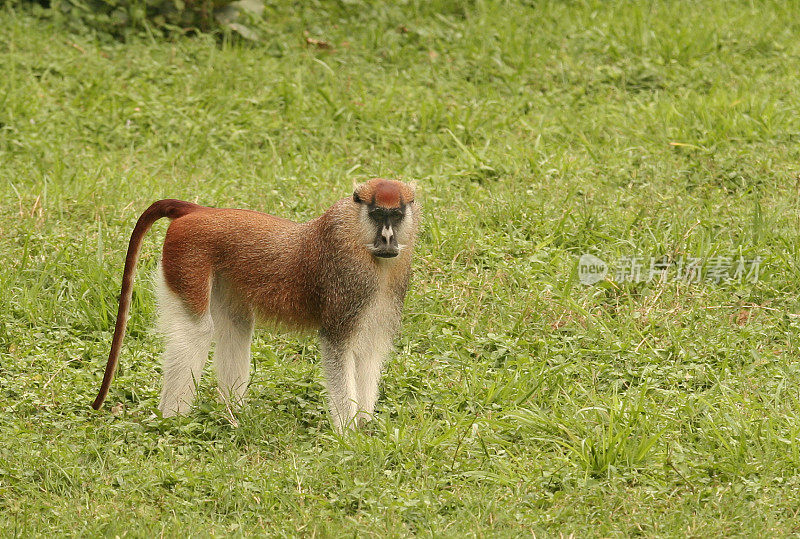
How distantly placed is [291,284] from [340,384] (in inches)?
19.9

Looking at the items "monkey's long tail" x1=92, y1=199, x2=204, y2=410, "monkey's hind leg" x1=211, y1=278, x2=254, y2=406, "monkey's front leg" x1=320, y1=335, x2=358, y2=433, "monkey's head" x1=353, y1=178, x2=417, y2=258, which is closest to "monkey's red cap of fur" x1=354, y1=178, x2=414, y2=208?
"monkey's head" x1=353, y1=178, x2=417, y2=258

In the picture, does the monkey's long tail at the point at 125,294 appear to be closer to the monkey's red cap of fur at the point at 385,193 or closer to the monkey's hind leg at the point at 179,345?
the monkey's hind leg at the point at 179,345

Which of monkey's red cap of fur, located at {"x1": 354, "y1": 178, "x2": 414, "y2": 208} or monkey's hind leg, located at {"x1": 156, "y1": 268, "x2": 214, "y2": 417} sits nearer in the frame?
monkey's red cap of fur, located at {"x1": 354, "y1": 178, "x2": 414, "y2": 208}

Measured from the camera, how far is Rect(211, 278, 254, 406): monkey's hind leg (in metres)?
4.89

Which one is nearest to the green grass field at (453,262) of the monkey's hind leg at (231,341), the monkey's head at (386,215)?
the monkey's hind leg at (231,341)

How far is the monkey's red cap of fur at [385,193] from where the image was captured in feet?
14.5

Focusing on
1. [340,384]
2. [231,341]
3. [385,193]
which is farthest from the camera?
[231,341]

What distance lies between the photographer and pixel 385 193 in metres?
4.43

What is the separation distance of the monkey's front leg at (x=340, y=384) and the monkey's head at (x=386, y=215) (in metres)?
0.46

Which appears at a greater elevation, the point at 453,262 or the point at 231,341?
the point at 453,262

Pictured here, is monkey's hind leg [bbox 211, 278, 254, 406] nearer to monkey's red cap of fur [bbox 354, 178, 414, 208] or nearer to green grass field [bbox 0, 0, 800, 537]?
green grass field [bbox 0, 0, 800, 537]

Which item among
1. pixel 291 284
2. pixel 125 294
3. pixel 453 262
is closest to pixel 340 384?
pixel 291 284

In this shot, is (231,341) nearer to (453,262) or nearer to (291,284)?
(291,284)

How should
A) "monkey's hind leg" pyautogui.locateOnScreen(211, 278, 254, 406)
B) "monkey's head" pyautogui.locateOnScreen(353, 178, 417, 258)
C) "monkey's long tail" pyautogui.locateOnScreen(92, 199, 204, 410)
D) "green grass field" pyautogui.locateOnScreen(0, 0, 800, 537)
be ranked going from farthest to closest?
"monkey's hind leg" pyautogui.locateOnScreen(211, 278, 254, 406) < "monkey's long tail" pyautogui.locateOnScreen(92, 199, 204, 410) < "monkey's head" pyautogui.locateOnScreen(353, 178, 417, 258) < "green grass field" pyautogui.locateOnScreen(0, 0, 800, 537)
